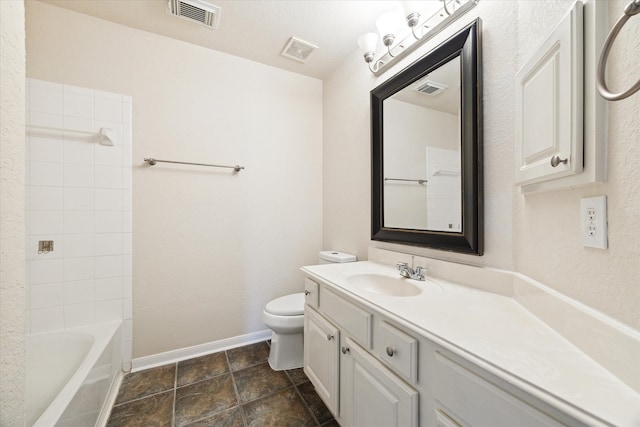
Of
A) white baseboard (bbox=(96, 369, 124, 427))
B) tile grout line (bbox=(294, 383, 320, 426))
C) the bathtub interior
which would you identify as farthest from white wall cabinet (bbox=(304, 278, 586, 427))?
the bathtub interior

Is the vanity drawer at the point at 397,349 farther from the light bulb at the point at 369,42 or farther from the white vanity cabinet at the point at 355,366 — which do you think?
the light bulb at the point at 369,42

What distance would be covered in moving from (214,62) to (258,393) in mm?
2421

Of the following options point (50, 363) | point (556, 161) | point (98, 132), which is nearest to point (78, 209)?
point (98, 132)

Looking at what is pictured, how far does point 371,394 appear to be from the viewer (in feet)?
3.11

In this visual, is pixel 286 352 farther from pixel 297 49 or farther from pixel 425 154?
pixel 297 49

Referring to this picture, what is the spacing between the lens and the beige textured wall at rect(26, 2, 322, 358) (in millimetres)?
1698

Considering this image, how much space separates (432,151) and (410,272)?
67cm

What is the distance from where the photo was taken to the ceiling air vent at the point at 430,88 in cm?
131

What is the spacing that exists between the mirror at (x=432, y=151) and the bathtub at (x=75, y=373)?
5.46 ft

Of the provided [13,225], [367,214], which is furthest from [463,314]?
[13,225]

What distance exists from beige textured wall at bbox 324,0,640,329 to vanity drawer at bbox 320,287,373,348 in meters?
0.59

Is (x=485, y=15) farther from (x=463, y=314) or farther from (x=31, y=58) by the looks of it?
(x=31, y=58)

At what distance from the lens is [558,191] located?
0.74 m

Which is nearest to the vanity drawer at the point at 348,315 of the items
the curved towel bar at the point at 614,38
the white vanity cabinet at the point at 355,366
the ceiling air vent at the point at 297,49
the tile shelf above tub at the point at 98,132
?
the white vanity cabinet at the point at 355,366
